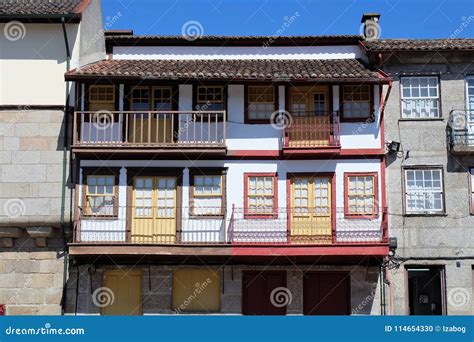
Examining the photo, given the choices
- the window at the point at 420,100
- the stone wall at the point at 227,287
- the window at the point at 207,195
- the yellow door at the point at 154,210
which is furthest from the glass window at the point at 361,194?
the yellow door at the point at 154,210

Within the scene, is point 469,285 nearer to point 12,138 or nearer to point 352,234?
point 352,234

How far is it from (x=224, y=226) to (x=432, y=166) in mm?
6348

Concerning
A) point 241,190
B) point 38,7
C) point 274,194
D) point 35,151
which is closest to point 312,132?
point 274,194

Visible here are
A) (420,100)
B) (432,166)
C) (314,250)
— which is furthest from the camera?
(420,100)

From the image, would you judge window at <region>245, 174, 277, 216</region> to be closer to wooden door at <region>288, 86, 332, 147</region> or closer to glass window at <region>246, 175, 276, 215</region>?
glass window at <region>246, 175, 276, 215</region>

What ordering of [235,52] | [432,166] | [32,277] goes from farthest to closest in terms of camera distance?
1. [235,52]
2. [432,166]
3. [32,277]

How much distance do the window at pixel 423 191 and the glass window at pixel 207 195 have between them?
17.9 ft

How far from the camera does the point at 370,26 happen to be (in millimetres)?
26922

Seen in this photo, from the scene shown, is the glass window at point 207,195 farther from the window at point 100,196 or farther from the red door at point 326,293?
the red door at point 326,293

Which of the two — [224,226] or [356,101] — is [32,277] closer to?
[224,226]

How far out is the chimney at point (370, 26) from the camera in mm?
26734

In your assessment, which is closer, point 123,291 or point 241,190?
point 123,291

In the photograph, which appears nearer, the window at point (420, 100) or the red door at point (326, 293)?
the red door at point (326, 293)

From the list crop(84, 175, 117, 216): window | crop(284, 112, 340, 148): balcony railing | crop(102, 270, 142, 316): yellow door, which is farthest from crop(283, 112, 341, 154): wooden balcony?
crop(102, 270, 142, 316): yellow door
